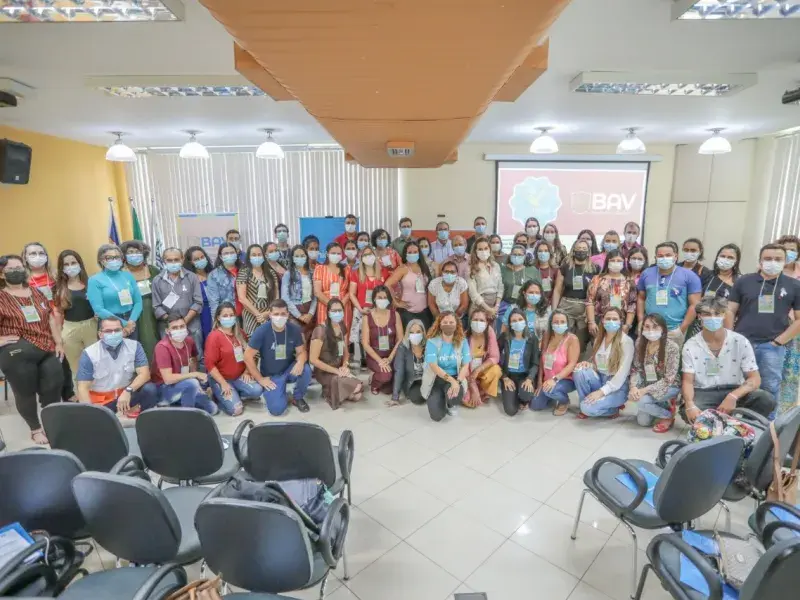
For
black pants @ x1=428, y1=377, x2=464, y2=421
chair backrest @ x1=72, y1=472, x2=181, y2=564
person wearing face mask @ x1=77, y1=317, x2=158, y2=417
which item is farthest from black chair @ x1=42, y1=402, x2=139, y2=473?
black pants @ x1=428, y1=377, x2=464, y2=421

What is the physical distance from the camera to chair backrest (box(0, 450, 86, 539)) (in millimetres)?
1946

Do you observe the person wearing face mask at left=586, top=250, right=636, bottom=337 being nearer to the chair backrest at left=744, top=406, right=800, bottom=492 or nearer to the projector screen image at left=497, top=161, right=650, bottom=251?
the chair backrest at left=744, top=406, right=800, bottom=492

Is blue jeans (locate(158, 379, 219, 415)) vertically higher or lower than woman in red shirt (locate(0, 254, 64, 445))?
lower

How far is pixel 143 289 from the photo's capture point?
4.53m

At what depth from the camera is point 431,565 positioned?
245 cm

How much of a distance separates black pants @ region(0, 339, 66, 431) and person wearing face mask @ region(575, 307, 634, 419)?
15.0 ft

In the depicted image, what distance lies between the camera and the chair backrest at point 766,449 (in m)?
2.29

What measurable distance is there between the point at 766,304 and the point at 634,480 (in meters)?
2.35

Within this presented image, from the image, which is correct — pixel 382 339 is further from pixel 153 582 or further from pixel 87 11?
pixel 87 11

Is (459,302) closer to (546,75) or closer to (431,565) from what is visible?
(546,75)

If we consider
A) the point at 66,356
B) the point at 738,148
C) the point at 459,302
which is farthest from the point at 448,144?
the point at 738,148

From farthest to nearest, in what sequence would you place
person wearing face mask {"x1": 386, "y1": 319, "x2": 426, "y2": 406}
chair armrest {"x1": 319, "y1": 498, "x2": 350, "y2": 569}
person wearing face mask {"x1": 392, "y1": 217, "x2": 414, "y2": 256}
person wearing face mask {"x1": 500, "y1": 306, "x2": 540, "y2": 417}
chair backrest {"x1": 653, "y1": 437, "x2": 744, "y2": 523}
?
person wearing face mask {"x1": 392, "y1": 217, "x2": 414, "y2": 256} < person wearing face mask {"x1": 386, "y1": 319, "x2": 426, "y2": 406} < person wearing face mask {"x1": 500, "y1": 306, "x2": 540, "y2": 417} < chair backrest {"x1": 653, "y1": 437, "x2": 744, "y2": 523} < chair armrest {"x1": 319, "y1": 498, "x2": 350, "y2": 569}

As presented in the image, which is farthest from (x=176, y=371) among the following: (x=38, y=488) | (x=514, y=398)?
(x=514, y=398)

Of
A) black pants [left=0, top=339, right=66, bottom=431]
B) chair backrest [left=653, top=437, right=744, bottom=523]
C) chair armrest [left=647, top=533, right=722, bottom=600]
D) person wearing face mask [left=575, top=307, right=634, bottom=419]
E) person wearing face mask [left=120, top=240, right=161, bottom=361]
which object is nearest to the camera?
chair armrest [left=647, top=533, right=722, bottom=600]
